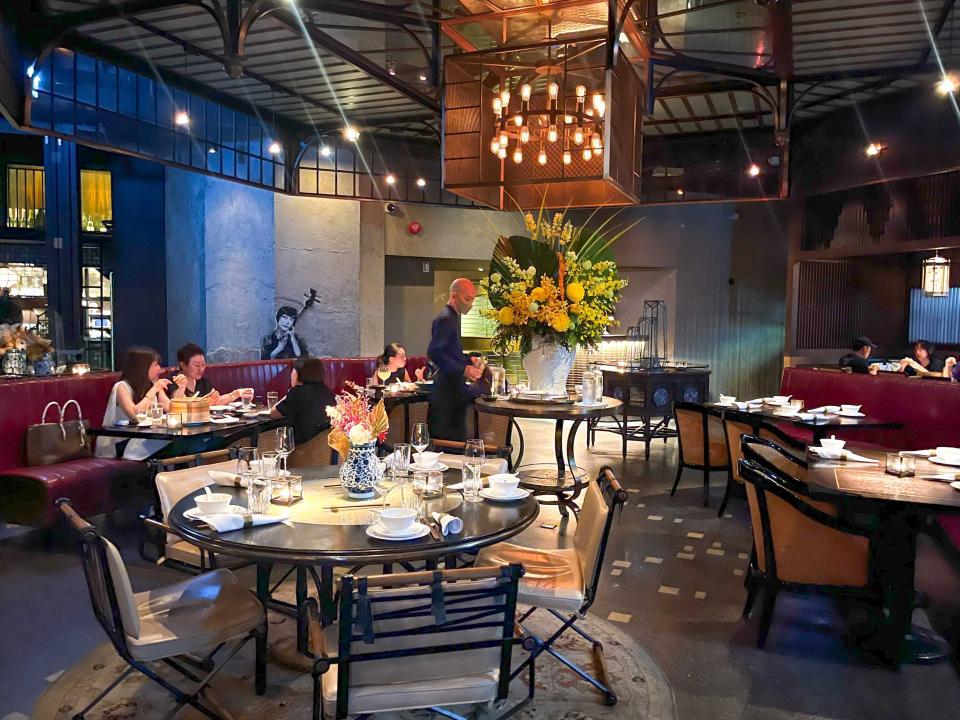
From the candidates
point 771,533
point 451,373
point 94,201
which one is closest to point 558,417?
point 451,373

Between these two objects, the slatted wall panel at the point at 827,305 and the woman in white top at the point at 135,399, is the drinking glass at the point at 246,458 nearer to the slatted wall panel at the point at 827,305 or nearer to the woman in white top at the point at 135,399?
the woman in white top at the point at 135,399

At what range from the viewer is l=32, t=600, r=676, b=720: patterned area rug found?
286cm

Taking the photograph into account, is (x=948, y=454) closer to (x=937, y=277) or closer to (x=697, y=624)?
(x=697, y=624)

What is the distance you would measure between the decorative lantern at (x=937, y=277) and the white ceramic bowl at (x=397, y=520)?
9.96 m

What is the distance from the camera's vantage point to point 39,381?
5.83 metres

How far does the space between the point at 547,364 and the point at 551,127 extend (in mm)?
1680

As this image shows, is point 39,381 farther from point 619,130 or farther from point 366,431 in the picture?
point 619,130

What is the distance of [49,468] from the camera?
5.21m

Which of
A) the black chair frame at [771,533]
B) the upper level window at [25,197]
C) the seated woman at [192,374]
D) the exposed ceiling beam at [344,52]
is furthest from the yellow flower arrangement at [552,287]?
the upper level window at [25,197]

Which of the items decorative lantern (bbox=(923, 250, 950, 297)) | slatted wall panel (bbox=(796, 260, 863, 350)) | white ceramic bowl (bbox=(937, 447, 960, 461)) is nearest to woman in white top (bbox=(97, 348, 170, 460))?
white ceramic bowl (bbox=(937, 447, 960, 461))

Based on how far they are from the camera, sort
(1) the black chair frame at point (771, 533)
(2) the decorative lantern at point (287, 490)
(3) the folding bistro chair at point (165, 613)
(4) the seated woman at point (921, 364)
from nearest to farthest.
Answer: (3) the folding bistro chair at point (165, 613) → (2) the decorative lantern at point (287, 490) → (1) the black chair frame at point (771, 533) → (4) the seated woman at point (921, 364)

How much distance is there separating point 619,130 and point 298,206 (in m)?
7.05

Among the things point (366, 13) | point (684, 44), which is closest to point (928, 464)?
point (366, 13)

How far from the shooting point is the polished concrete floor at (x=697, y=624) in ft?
9.95
